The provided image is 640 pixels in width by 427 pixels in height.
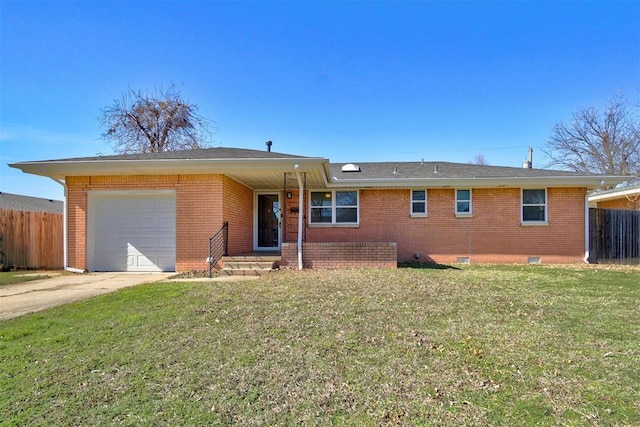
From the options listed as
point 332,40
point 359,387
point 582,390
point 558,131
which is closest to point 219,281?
point 359,387

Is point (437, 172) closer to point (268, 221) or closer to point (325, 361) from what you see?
point (268, 221)

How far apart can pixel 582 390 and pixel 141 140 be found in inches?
1102

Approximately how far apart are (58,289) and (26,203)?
1834cm

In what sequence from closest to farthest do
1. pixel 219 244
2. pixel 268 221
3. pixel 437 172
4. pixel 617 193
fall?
1. pixel 219 244
2. pixel 437 172
3. pixel 268 221
4. pixel 617 193

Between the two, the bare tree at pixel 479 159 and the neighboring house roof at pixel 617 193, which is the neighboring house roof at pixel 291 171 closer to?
the neighboring house roof at pixel 617 193

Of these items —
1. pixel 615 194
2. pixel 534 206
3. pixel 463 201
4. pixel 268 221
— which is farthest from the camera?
pixel 615 194

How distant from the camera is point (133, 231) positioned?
34.5ft

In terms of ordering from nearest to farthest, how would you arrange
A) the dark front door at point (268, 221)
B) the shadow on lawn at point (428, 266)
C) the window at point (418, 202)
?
the shadow on lawn at point (428, 266), the window at point (418, 202), the dark front door at point (268, 221)

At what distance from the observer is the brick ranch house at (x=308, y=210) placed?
9.91m

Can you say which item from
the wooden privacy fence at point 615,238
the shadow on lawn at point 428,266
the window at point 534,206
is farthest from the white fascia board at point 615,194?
the shadow on lawn at point 428,266

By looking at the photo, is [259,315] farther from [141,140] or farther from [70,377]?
[141,140]

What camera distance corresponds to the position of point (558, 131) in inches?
1089

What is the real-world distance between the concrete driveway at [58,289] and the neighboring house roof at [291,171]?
2.88 m

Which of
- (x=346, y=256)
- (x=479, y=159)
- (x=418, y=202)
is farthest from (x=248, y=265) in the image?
(x=479, y=159)
